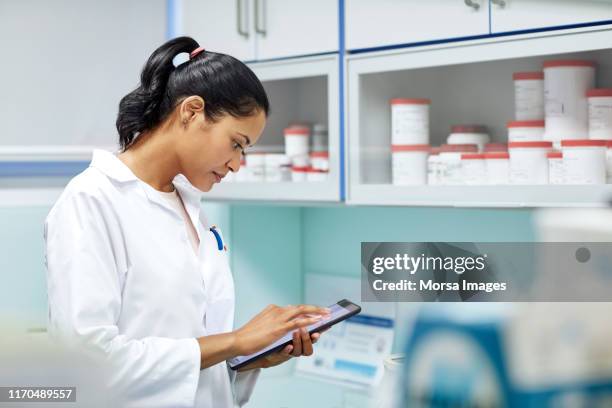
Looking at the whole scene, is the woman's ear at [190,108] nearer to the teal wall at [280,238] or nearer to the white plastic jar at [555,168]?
the white plastic jar at [555,168]

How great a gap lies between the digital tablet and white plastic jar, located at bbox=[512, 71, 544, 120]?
668mm

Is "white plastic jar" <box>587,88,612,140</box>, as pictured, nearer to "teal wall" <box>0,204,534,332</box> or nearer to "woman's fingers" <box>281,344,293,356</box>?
"teal wall" <box>0,204,534,332</box>

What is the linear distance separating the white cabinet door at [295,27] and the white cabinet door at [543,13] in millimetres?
432

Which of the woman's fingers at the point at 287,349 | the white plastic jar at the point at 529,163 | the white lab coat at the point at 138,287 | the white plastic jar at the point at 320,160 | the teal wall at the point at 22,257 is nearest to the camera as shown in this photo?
the white lab coat at the point at 138,287

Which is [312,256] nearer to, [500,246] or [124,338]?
[124,338]

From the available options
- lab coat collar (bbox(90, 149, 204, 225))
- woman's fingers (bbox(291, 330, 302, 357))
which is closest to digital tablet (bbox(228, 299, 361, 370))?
woman's fingers (bbox(291, 330, 302, 357))

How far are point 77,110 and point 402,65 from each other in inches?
41.1

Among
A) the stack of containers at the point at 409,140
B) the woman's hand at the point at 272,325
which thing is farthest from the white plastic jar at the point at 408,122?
the woman's hand at the point at 272,325

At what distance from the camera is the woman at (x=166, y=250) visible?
109 centimetres

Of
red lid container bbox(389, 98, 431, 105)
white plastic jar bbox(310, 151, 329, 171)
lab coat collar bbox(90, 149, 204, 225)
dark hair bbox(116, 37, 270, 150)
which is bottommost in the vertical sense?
lab coat collar bbox(90, 149, 204, 225)

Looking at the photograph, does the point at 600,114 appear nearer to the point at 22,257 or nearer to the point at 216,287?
the point at 216,287

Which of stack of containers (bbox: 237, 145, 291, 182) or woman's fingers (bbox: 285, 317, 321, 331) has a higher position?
stack of containers (bbox: 237, 145, 291, 182)

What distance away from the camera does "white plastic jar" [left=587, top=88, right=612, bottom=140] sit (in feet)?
4.94

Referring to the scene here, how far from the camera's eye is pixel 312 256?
2402 mm
